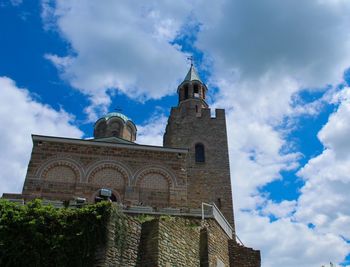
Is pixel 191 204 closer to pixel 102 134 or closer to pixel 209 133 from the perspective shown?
pixel 209 133

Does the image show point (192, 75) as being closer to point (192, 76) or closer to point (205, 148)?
point (192, 76)

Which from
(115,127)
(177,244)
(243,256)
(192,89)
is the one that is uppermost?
(192,89)

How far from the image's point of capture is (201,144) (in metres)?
26.1

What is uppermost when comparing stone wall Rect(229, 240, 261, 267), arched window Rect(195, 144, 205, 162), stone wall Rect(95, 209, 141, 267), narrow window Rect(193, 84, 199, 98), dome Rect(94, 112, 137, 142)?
narrow window Rect(193, 84, 199, 98)

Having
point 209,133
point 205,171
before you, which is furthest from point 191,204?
point 209,133

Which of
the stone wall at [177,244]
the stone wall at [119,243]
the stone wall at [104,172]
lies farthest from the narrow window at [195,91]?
the stone wall at [119,243]

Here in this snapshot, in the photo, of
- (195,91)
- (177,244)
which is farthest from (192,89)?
(177,244)

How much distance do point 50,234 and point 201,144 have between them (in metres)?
17.8

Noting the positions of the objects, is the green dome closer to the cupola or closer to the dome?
the dome

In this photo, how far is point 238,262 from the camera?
14703 millimetres

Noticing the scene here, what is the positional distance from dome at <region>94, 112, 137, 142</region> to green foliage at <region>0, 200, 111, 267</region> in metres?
20.8

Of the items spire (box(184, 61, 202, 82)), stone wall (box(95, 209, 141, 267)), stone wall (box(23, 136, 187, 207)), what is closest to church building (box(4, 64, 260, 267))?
stone wall (box(23, 136, 187, 207))

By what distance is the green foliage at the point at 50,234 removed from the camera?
8.65 meters

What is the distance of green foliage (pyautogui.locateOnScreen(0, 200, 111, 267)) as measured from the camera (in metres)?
8.65
